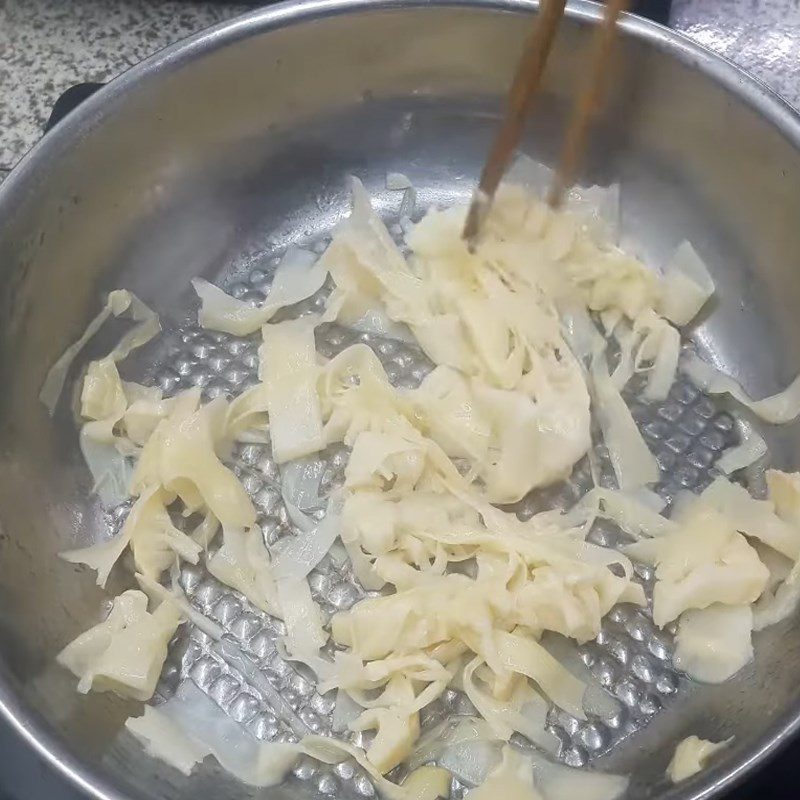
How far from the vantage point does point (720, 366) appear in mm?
1215

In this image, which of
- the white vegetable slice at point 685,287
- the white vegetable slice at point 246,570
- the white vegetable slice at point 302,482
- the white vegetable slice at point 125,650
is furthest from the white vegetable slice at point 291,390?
the white vegetable slice at point 685,287

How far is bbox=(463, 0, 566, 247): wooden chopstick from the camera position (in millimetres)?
989

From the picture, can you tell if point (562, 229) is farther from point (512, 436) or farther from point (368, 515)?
point (368, 515)

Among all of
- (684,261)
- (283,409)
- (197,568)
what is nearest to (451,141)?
(684,261)

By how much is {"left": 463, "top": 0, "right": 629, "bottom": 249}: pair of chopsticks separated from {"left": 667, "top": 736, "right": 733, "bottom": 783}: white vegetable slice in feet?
2.10

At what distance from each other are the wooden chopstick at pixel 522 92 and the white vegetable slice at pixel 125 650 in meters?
0.61

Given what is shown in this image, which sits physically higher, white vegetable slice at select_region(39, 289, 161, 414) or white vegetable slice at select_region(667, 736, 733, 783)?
white vegetable slice at select_region(667, 736, 733, 783)

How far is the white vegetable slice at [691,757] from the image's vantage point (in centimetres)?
88

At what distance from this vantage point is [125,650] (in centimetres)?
99

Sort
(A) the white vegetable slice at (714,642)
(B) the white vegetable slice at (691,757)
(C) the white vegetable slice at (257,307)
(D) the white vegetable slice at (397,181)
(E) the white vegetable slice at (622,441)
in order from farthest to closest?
(D) the white vegetable slice at (397,181)
(C) the white vegetable slice at (257,307)
(E) the white vegetable slice at (622,441)
(A) the white vegetable slice at (714,642)
(B) the white vegetable slice at (691,757)

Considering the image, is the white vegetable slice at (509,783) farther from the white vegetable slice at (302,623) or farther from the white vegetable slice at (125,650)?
the white vegetable slice at (125,650)

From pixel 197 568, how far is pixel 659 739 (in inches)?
21.0

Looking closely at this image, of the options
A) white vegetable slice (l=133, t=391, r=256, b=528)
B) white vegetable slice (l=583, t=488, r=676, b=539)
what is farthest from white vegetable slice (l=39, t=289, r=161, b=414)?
white vegetable slice (l=583, t=488, r=676, b=539)

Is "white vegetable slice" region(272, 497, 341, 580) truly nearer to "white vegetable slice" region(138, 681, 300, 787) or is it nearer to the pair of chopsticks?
"white vegetable slice" region(138, 681, 300, 787)
